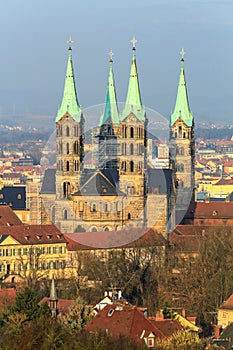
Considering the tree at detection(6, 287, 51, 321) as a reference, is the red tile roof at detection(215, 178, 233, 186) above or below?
above

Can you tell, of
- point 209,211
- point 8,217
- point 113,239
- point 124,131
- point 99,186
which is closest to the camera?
point 113,239

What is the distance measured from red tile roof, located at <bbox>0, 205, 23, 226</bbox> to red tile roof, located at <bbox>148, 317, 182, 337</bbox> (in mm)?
34318

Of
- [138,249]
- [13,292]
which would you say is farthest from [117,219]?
[13,292]

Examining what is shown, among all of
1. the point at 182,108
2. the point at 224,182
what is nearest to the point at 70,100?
the point at 182,108

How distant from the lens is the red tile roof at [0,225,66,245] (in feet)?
278

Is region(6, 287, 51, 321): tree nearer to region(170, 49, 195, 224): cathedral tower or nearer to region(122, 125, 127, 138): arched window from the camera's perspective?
region(122, 125, 127, 138): arched window

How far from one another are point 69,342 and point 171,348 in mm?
3635

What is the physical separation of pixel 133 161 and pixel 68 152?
10.7 ft

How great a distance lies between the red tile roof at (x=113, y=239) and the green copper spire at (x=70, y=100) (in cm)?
718

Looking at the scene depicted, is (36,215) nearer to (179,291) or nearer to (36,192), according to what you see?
(36,192)

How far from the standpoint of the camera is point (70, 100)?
307ft

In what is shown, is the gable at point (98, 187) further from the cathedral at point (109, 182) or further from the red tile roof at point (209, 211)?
the red tile roof at point (209, 211)

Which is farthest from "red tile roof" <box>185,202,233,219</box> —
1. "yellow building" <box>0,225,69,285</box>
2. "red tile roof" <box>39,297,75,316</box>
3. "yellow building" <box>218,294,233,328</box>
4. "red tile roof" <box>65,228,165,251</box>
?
"red tile roof" <box>39,297,75,316</box>

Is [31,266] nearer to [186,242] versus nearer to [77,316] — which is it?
[186,242]
